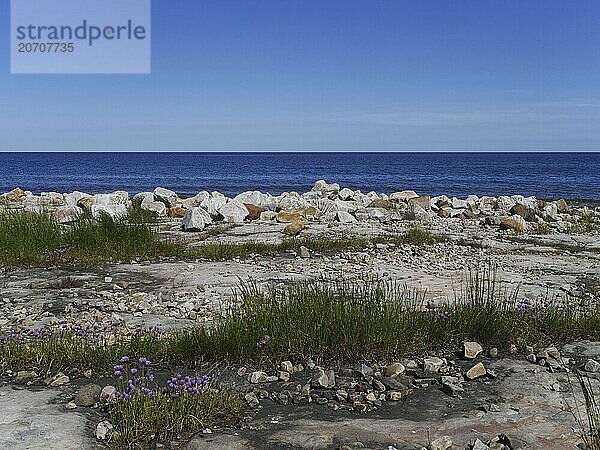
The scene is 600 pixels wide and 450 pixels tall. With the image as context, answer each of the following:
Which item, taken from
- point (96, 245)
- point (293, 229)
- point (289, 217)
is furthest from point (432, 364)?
point (289, 217)

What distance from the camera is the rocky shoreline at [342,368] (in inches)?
177

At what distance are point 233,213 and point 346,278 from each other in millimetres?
8180

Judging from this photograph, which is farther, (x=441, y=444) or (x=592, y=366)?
(x=592, y=366)

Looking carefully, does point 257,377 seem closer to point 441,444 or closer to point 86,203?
point 441,444

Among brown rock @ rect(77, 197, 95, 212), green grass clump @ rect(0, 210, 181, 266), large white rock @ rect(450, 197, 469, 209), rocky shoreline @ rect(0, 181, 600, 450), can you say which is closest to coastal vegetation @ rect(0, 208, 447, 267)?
green grass clump @ rect(0, 210, 181, 266)

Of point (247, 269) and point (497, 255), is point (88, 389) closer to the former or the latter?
point (247, 269)

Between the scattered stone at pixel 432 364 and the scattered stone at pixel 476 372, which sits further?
the scattered stone at pixel 432 364

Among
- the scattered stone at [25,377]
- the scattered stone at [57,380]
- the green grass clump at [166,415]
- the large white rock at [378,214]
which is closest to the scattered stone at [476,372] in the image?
the green grass clump at [166,415]

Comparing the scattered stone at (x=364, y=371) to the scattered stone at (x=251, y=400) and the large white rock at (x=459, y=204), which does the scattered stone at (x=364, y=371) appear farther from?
the large white rock at (x=459, y=204)

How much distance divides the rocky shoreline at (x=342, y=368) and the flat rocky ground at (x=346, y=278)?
2cm

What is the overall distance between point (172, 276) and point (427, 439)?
6166 mm

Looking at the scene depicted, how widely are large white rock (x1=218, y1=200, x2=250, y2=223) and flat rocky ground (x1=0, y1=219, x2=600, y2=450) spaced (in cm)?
131

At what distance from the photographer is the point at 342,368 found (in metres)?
5.78

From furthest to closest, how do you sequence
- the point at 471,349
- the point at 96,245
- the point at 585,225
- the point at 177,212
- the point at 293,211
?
1. the point at 177,212
2. the point at 293,211
3. the point at 585,225
4. the point at 96,245
5. the point at 471,349
